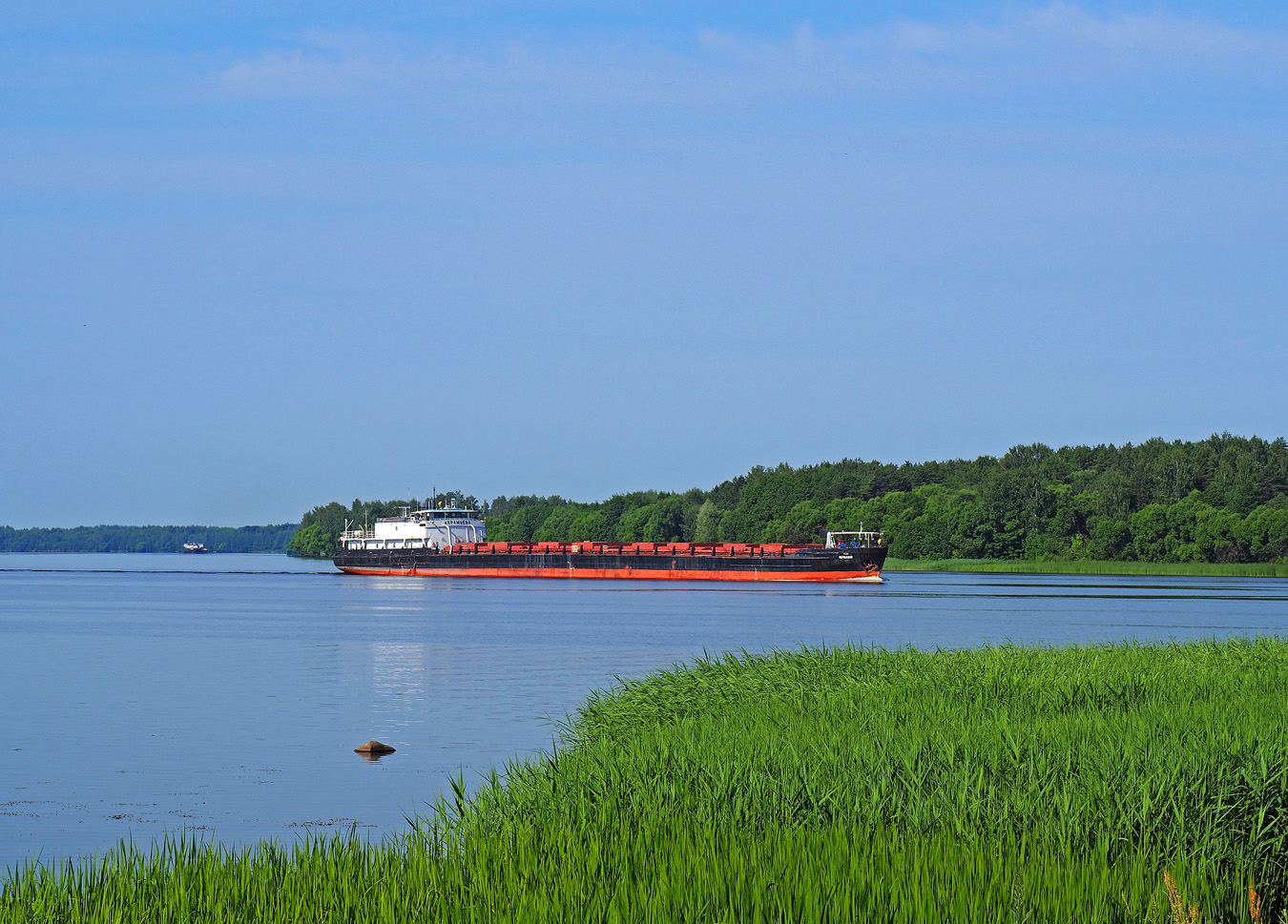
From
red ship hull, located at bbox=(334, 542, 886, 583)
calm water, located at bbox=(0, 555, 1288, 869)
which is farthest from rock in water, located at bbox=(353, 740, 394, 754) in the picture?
red ship hull, located at bbox=(334, 542, 886, 583)

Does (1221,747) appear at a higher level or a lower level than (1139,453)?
lower

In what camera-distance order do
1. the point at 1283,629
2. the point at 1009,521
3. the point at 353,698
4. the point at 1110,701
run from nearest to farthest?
the point at 1110,701 < the point at 353,698 < the point at 1283,629 < the point at 1009,521

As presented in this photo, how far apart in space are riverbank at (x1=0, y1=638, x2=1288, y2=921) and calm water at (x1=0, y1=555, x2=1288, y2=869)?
3.84 m

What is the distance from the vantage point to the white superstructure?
13425cm

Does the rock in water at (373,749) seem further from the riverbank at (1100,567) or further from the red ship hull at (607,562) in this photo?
the riverbank at (1100,567)

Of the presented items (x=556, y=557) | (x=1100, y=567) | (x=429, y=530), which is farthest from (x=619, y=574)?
(x=1100, y=567)

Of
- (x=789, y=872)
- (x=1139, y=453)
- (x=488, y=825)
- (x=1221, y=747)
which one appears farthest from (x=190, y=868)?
(x=1139, y=453)

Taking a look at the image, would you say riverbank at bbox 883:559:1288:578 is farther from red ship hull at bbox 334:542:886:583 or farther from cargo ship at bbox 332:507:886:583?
red ship hull at bbox 334:542:886:583

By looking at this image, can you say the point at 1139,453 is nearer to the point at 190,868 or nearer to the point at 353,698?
the point at 353,698

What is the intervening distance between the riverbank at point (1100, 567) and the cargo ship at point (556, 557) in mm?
29609

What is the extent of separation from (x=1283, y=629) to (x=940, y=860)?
48.4m

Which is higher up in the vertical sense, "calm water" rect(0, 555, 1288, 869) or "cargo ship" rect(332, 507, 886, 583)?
"cargo ship" rect(332, 507, 886, 583)

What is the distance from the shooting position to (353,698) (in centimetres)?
3159

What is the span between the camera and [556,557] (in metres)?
130
